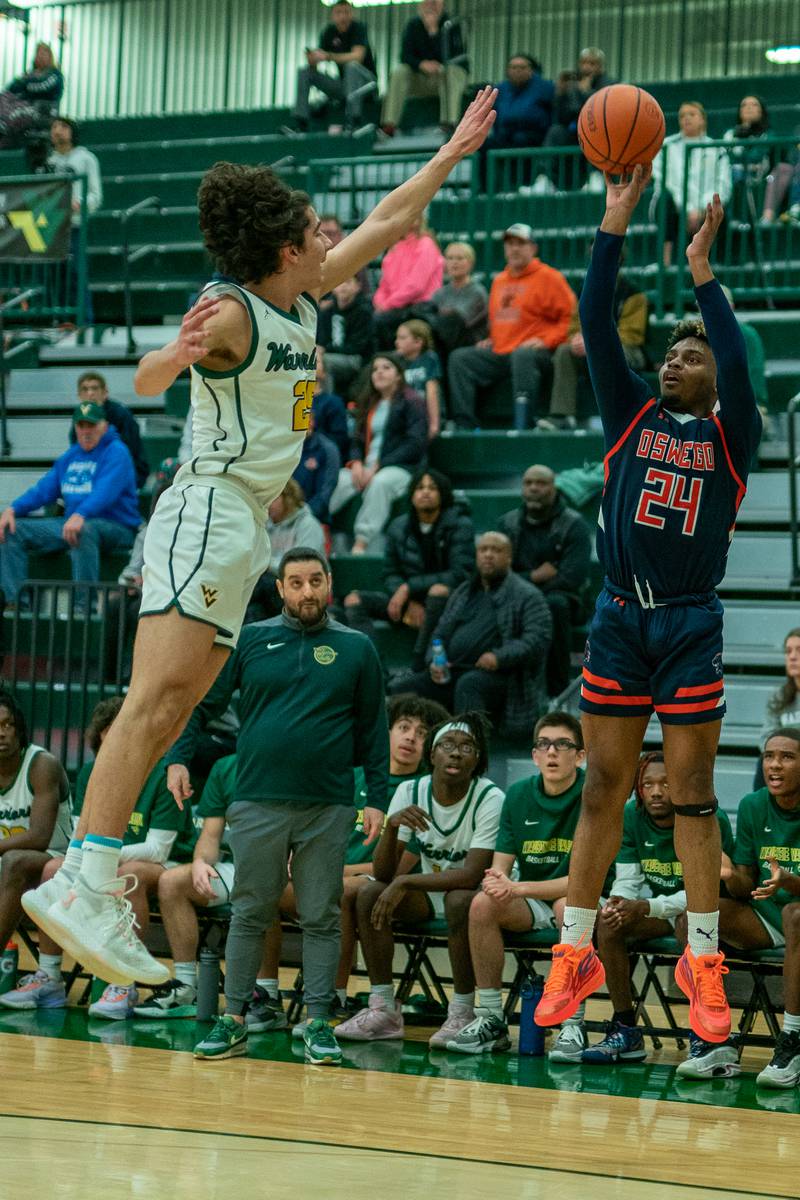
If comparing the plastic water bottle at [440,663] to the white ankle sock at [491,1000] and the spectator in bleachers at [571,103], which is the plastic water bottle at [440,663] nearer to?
the white ankle sock at [491,1000]

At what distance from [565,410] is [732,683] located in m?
2.70

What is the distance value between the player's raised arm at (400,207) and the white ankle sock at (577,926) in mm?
2233

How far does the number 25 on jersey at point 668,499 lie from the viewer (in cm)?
541

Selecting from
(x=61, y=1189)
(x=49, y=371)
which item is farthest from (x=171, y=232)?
(x=61, y=1189)

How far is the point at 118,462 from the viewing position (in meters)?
11.1

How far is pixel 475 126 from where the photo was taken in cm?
529

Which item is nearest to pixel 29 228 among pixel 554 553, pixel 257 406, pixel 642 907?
pixel 554 553

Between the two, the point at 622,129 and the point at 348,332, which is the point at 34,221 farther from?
the point at 622,129

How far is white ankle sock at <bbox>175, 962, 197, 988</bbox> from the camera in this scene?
798cm

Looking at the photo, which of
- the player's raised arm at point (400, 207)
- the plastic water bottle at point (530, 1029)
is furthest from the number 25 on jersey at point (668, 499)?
the plastic water bottle at point (530, 1029)

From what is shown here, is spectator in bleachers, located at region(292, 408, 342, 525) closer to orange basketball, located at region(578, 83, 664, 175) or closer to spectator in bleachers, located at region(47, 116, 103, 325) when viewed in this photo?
spectator in bleachers, located at region(47, 116, 103, 325)

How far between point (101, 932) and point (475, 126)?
9.06 ft

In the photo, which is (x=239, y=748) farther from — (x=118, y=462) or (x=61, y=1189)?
(x=118, y=462)

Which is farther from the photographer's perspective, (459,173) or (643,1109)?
(459,173)
